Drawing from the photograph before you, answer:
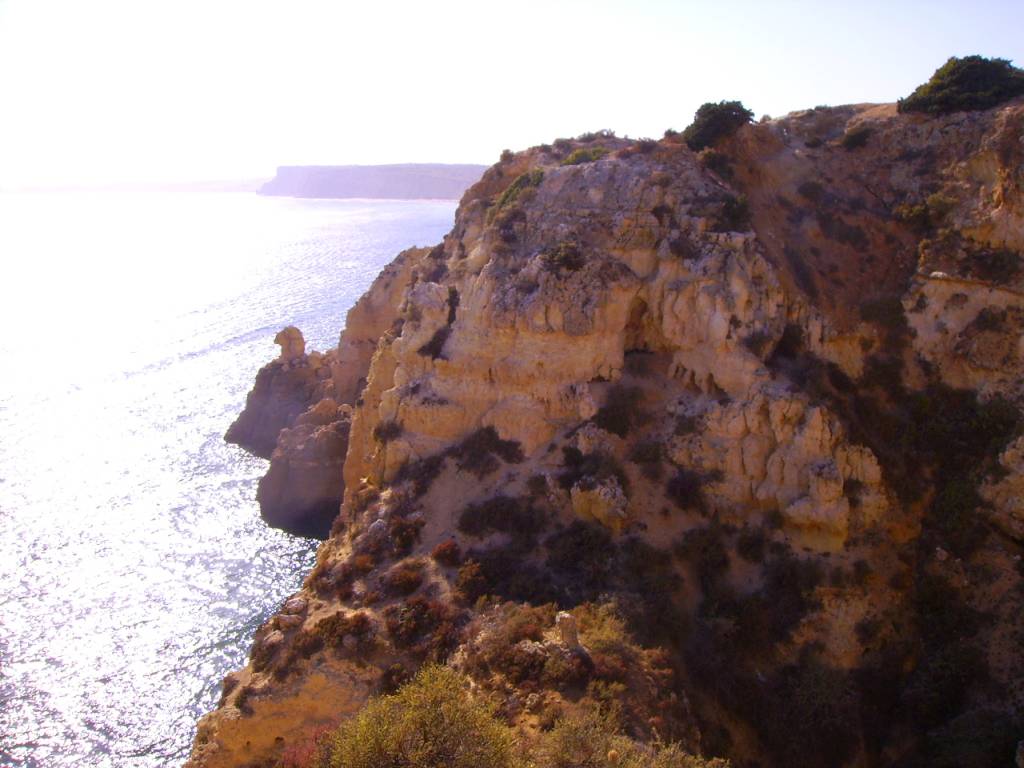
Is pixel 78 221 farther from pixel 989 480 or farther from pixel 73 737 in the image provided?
pixel 989 480

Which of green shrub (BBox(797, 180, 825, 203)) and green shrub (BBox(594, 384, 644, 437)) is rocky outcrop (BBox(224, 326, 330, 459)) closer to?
green shrub (BBox(594, 384, 644, 437))

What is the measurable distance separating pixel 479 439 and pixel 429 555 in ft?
18.0

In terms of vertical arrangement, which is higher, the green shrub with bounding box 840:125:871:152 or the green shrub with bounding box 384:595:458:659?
the green shrub with bounding box 840:125:871:152

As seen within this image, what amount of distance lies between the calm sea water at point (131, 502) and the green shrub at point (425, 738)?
50.2 feet

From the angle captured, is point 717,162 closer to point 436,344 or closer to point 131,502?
point 436,344

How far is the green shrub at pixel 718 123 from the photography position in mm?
36625

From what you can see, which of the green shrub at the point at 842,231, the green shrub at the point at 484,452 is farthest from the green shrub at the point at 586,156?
the green shrub at the point at 484,452

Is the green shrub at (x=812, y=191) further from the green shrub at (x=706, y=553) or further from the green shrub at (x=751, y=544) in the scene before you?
the green shrub at (x=706, y=553)

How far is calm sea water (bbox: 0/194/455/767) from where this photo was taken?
29562 mm

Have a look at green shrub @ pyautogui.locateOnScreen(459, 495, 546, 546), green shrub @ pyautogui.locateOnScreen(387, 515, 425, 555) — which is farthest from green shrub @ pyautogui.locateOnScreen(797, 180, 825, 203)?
green shrub @ pyautogui.locateOnScreen(387, 515, 425, 555)

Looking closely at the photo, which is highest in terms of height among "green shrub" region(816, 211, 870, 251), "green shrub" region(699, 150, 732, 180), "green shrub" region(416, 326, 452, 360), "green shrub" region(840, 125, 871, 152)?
"green shrub" region(840, 125, 871, 152)

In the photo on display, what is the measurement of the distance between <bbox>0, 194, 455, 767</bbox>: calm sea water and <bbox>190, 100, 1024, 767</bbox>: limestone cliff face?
752 cm

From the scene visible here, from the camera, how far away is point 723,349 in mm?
29250

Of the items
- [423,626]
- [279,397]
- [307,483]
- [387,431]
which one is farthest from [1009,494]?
[279,397]
